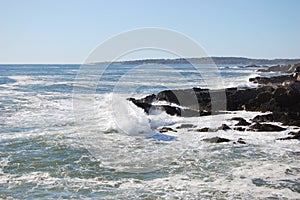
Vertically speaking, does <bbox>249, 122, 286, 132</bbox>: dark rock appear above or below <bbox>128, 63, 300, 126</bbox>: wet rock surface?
below

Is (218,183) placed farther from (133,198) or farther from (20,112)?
(20,112)

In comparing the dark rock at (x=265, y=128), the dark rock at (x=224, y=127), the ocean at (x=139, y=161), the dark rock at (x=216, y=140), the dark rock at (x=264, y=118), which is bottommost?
the ocean at (x=139, y=161)

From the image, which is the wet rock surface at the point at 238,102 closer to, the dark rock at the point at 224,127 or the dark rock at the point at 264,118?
the dark rock at the point at 264,118

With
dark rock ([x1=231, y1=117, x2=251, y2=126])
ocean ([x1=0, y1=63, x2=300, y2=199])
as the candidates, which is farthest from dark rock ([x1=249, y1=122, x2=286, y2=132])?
dark rock ([x1=231, y1=117, x2=251, y2=126])

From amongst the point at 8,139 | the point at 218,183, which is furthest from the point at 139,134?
the point at 218,183

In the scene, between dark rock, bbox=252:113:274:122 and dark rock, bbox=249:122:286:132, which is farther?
dark rock, bbox=252:113:274:122

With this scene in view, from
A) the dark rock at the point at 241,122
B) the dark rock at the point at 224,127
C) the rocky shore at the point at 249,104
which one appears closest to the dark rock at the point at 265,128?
the rocky shore at the point at 249,104

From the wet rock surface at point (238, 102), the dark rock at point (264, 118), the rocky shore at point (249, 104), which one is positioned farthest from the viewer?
the wet rock surface at point (238, 102)

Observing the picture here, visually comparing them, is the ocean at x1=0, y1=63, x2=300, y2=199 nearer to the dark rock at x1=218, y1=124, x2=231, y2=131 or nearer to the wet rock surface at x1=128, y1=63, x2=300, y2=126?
the dark rock at x1=218, y1=124, x2=231, y2=131

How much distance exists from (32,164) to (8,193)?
7.50 feet

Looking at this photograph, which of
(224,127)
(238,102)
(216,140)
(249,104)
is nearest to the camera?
(216,140)

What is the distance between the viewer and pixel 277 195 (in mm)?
7781

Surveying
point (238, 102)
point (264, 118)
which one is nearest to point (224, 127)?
point (264, 118)

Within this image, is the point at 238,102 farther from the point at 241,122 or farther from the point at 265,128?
the point at 265,128
